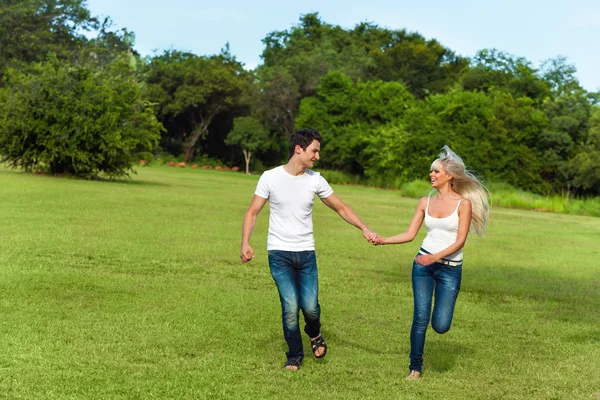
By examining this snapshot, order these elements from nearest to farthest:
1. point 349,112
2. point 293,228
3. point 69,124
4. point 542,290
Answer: point 293,228
point 542,290
point 69,124
point 349,112

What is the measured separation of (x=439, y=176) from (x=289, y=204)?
131 centimetres

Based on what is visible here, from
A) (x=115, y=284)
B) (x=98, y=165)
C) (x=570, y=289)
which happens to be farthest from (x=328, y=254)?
(x=98, y=165)

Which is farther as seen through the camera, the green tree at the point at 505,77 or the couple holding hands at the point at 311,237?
the green tree at the point at 505,77

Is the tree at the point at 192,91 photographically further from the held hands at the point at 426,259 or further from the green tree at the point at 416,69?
the held hands at the point at 426,259

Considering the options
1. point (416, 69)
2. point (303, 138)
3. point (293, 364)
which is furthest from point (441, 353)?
point (416, 69)

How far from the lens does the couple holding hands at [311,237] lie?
725 cm

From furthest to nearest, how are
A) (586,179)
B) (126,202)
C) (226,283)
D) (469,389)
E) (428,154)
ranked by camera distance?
1. (428,154)
2. (586,179)
3. (126,202)
4. (226,283)
5. (469,389)

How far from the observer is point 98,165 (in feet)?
124

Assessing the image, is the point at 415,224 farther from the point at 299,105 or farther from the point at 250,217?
the point at 299,105

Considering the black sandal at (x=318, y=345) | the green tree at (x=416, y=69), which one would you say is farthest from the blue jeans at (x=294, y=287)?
the green tree at (x=416, y=69)

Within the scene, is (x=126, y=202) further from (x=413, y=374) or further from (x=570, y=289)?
(x=413, y=374)

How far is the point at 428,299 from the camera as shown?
23.9ft

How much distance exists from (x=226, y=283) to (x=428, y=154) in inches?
2098

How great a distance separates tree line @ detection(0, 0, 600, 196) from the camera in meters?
36.6
